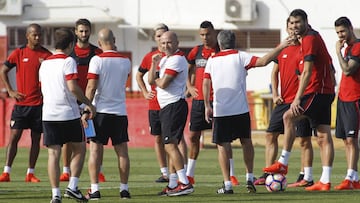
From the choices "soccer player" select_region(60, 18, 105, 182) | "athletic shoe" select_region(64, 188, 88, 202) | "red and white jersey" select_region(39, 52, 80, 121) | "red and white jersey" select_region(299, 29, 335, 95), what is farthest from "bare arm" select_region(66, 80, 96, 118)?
"soccer player" select_region(60, 18, 105, 182)

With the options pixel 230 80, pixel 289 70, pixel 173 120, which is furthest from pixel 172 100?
pixel 289 70

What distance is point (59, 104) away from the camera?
47.2 feet

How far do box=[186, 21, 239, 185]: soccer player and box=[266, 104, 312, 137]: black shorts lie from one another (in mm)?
1061

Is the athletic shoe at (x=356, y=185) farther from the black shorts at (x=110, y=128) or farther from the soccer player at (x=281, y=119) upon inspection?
the black shorts at (x=110, y=128)

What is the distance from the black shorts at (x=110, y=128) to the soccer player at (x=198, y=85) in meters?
3.02

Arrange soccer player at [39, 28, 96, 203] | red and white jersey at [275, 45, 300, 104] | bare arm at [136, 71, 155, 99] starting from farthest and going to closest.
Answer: bare arm at [136, 71, 155, 99], red and white jersey at [275, 45, 300, 104], soccer player at [39, 28, 96, 203]

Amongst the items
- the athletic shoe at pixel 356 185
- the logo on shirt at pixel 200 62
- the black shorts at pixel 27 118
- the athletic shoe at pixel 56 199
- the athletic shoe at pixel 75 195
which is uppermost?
the logo on shirt at pixel 200 62

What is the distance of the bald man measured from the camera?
1503cm

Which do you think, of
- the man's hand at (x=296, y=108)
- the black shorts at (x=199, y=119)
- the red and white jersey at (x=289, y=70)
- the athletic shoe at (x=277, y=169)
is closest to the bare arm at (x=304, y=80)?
the man's hand at (x=296, y=108)

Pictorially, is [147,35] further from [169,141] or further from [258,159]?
[169,141]

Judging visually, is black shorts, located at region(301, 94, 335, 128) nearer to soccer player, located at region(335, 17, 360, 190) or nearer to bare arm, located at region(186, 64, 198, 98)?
soccer player, located at region(335, 17, 360, 190)

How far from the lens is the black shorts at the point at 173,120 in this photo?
15750mm

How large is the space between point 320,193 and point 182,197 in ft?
6.26

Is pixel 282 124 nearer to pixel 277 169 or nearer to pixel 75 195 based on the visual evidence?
pixel 277 169
